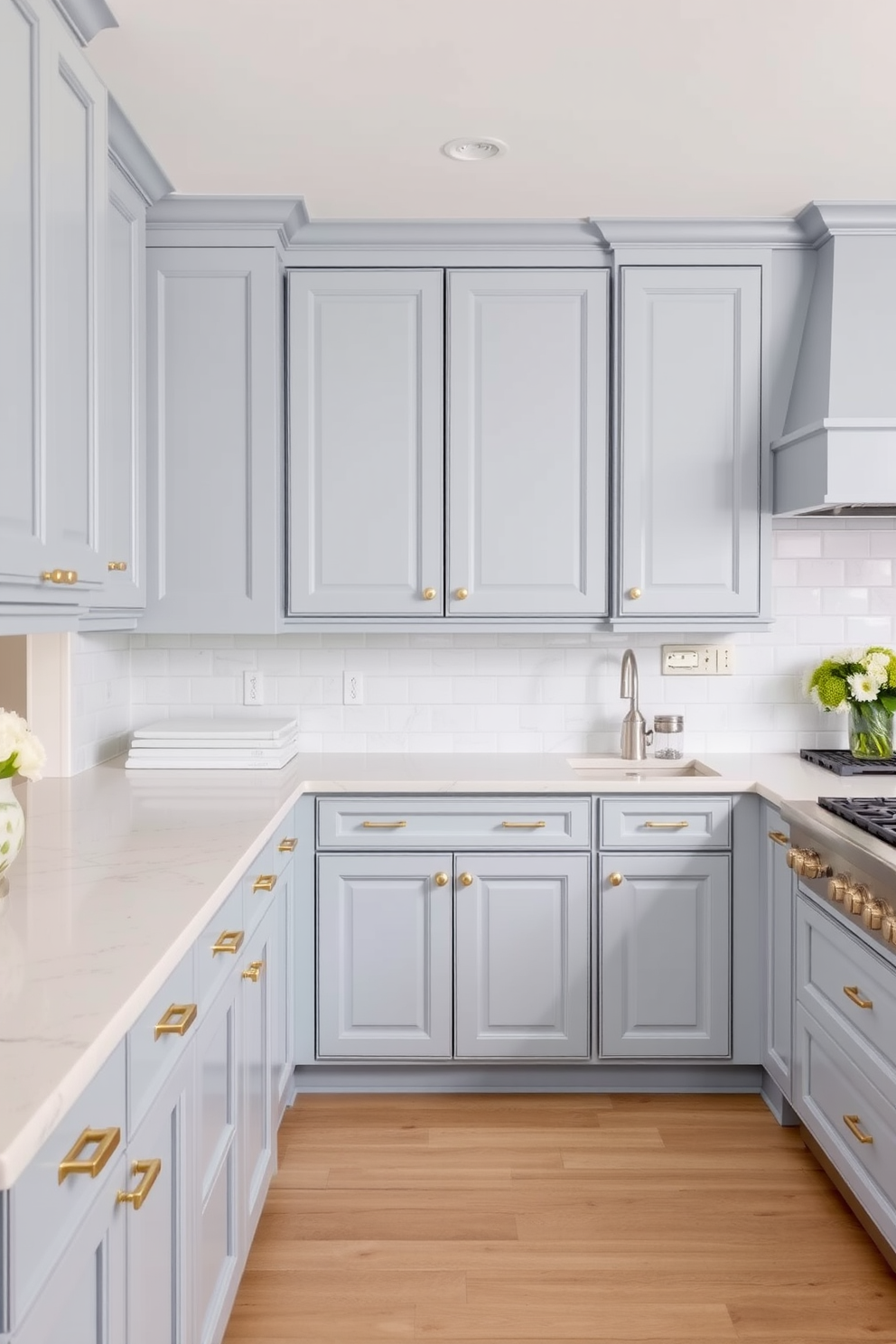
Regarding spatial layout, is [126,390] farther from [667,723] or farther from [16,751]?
[667,723]

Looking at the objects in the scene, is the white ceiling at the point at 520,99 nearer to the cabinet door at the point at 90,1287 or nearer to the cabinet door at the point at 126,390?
the cabinet door at the point at 126,390

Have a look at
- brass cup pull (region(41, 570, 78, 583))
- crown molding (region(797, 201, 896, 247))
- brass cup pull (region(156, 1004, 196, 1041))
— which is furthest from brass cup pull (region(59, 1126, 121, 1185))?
crown molding (region(797, 201, 896, 247))

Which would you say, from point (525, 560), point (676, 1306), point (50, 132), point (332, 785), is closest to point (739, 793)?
point (525, 560)

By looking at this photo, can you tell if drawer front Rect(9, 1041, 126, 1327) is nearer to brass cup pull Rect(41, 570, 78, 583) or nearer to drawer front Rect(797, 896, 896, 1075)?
brass cup pull Rect(41, 570, 78, 583)

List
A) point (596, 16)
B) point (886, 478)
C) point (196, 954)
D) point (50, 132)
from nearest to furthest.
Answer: point (196, 954) < point (50, 132) < point (596, 16) < point (886, 478)

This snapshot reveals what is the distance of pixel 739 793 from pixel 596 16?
191 cm

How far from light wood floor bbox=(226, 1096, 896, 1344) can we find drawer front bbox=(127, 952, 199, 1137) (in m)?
0.88

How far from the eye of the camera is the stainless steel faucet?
3305 mm

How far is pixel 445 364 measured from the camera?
10.2 feet

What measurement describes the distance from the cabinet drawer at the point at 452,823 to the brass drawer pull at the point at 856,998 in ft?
2.80

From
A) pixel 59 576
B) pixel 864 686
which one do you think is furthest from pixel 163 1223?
pixel 864 686

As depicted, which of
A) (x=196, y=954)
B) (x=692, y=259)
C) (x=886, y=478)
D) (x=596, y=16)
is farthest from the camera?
(x=692, y=259)

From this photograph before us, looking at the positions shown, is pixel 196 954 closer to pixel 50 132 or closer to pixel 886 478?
pixel 50 132

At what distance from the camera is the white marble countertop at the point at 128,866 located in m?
1.08
